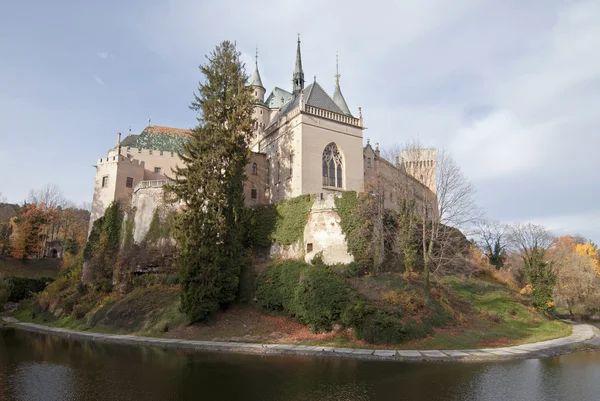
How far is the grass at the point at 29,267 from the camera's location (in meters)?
44.0

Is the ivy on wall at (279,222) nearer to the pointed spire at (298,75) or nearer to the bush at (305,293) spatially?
the bush at (305,293)

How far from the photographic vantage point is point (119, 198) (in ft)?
121

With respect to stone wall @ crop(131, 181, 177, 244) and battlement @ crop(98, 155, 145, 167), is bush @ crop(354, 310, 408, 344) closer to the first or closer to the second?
stone wall @ crop(131, 181, 177, 244)

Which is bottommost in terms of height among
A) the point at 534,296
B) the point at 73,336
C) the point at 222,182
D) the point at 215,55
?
the point at 73,336

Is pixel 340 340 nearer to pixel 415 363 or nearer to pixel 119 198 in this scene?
pixel 415 363

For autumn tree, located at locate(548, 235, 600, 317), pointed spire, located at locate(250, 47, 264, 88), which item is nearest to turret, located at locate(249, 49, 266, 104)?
pointed spire, located at locate(250, 47, 264, 88)

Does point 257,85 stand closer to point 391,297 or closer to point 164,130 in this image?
point 164,130

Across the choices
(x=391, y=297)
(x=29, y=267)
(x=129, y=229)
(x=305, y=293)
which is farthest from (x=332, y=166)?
(x=29, y=267)

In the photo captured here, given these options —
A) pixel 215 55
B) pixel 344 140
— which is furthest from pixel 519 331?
pixel 215 55

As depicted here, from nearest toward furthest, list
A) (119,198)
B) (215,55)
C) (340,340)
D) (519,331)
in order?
1. (340,340)
2. (519,331)
3. (215,55)
4. (119,198)

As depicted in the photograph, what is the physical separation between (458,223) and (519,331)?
7.25 meters

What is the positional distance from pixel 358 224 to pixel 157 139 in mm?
30911

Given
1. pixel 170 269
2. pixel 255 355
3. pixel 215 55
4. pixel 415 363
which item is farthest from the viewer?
pixel 170 269

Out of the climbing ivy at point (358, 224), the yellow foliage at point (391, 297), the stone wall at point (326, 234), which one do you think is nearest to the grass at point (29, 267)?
the stone wall at point (326, 234)
